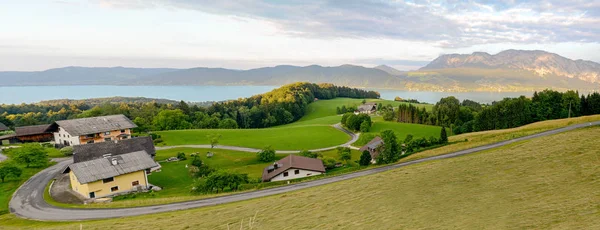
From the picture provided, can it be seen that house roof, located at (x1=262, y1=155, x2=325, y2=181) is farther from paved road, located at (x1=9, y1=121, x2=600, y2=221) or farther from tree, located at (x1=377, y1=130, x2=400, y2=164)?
tree, located at (x1=377, y1=130, x2=400, y2=164)

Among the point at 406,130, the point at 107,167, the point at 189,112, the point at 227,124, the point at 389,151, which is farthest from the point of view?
the point at 189,112

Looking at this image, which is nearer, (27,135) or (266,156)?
(266,156)

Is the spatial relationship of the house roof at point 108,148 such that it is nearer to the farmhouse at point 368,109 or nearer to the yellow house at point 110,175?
the yellow house at point 110,175

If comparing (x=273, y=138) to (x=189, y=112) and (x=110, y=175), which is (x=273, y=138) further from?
(x=189, y=112)

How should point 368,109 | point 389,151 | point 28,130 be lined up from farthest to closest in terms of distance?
1. point 368,109
2. point 28,130
3. point 389,151

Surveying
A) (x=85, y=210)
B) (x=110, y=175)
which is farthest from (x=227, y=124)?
(x=85, y=210)

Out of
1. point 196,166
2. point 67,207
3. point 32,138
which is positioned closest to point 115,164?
point 67,207

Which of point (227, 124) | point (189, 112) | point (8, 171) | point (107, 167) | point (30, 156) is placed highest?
point (189, 112)
